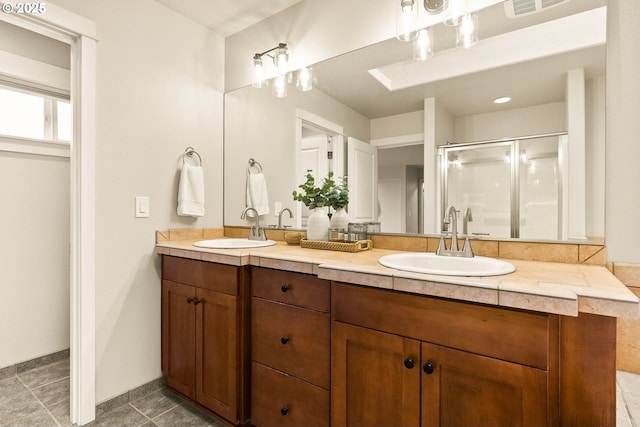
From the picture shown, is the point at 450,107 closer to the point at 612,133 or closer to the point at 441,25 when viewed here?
the point at 441,25

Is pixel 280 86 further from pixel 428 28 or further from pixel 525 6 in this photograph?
pixel 525 6

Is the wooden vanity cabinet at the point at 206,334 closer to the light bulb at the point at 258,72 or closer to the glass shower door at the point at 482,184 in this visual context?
the glass shower door at the point at 482,184

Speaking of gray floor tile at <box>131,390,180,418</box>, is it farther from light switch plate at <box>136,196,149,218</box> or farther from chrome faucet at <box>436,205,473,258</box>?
chrome faucet at <box>436,205,473,258</box>

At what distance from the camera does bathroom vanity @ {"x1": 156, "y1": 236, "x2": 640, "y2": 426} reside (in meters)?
0.84

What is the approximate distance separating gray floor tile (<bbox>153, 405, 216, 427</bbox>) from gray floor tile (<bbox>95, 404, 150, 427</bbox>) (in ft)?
0.28

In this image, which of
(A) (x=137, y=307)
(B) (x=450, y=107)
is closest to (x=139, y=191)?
(A) (x=137, y=307)

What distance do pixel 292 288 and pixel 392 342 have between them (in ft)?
1.57

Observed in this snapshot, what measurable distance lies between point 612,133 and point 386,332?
113 cm

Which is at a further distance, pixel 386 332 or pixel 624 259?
pixel 624 259

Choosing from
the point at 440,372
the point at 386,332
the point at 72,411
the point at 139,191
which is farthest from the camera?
the point at 139,191

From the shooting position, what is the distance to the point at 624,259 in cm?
120

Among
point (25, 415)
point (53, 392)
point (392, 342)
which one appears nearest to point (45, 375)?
point (53, 392)

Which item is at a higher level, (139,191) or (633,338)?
(139,191)

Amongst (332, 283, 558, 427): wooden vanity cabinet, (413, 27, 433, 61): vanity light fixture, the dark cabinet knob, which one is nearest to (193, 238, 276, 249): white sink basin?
(332, 283, 558, 427): wooden vanity cabinet
